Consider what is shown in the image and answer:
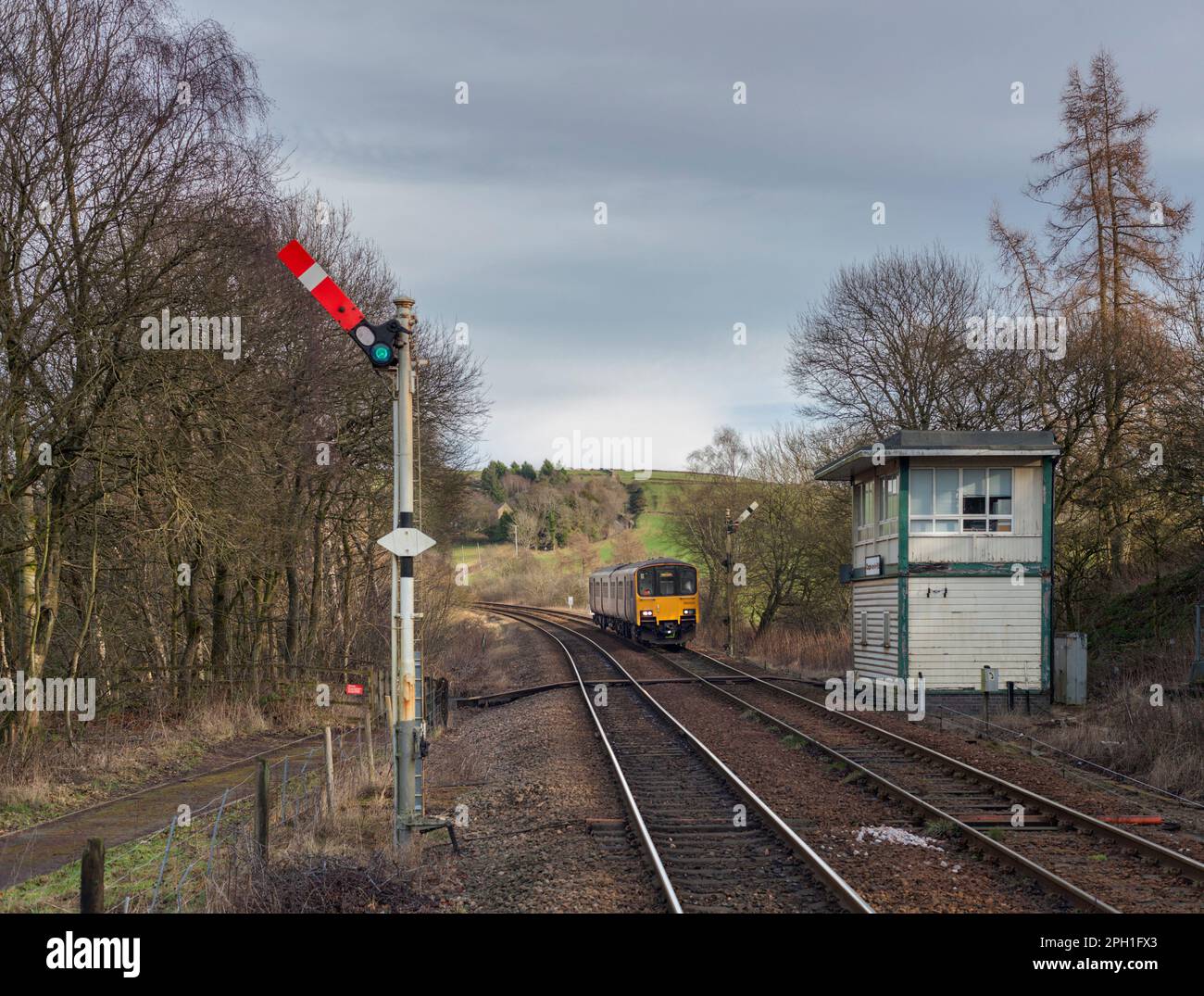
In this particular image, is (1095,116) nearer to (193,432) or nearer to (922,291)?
(922,291)

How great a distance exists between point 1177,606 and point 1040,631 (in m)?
5.55

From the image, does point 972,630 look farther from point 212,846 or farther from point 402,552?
point 212,846

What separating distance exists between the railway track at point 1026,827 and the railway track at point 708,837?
5.02 feet

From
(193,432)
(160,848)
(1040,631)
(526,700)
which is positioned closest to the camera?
(160,848)

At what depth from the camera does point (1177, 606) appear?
968 inches

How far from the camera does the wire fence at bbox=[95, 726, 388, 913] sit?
7.86m

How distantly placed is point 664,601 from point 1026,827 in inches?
1045

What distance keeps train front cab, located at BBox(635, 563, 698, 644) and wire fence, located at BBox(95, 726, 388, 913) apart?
21636 millimetres

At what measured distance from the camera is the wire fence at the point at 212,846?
25.8 feet

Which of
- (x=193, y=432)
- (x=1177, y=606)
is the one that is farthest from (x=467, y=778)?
(x=1177, y=606)

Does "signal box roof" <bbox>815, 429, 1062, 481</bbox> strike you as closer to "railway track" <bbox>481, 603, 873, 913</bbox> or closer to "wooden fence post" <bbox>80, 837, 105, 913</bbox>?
"railway track" <bbox>481, 603, 873, 913</bbox>

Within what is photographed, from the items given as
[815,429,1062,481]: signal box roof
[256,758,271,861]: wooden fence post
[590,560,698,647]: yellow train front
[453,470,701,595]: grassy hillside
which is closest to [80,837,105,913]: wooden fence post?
[256,758,271,861]: wooden fence post

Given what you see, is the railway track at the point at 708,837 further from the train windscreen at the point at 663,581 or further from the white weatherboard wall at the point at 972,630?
the train windscreen at the point at 663,581

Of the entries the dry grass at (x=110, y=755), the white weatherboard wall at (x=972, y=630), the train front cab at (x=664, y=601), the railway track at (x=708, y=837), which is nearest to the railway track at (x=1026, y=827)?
the railway track at (x=708, y=837)
